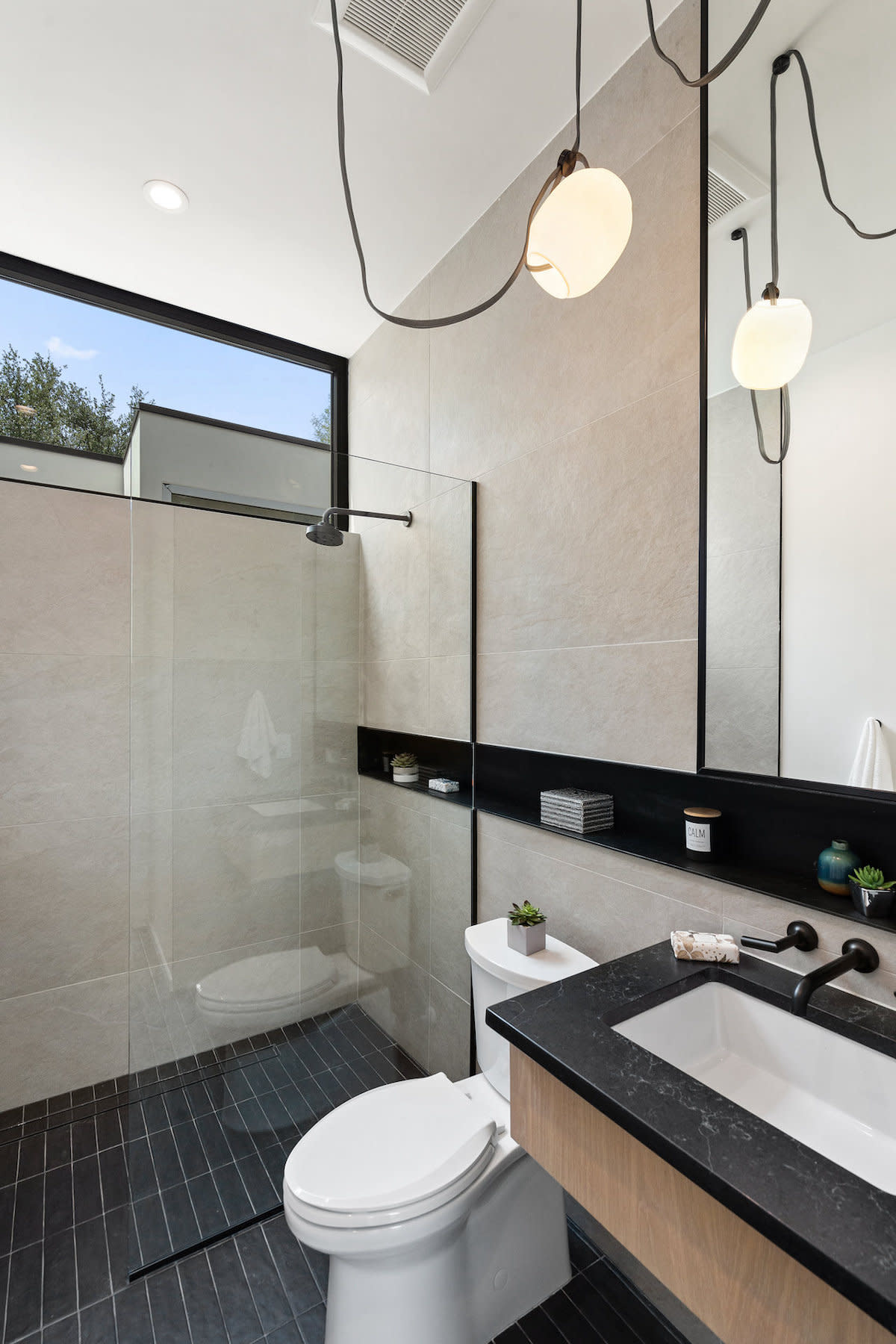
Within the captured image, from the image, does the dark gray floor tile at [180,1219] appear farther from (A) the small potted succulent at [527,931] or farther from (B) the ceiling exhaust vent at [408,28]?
(B) the ceiling exhaust vent at [408,28]

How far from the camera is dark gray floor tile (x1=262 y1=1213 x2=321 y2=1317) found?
4.64 feet

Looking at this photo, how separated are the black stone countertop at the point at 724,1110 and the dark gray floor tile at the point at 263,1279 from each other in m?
1.03

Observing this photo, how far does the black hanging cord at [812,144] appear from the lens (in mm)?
1100

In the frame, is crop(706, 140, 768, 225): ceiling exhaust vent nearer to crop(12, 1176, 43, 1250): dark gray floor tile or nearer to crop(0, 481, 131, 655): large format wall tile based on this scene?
crop(0, 481, 131, 655): large format wall tile

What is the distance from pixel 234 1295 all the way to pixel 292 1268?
13cm

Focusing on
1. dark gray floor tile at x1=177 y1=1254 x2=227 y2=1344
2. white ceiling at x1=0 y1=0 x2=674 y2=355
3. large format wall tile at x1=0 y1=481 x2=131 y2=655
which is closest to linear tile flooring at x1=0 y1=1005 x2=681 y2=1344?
dark gray floor tile at x1=177 y1=1254 x2=227 y2=1344

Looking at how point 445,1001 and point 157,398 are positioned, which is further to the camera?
point 157,398

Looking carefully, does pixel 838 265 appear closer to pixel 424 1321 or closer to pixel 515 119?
pixel 515 119

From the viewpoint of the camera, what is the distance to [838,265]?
1.12 metres

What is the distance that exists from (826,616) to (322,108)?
1809 millimetres

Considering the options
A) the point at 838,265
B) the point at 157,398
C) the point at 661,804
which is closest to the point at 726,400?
the point at 838,265

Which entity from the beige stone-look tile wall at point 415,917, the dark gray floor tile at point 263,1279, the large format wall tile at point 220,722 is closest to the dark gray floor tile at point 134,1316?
the dark gray floor tile at point 263,1279

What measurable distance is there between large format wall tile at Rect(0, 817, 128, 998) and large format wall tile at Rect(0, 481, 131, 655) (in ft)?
2.05

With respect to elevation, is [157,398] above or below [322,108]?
below
